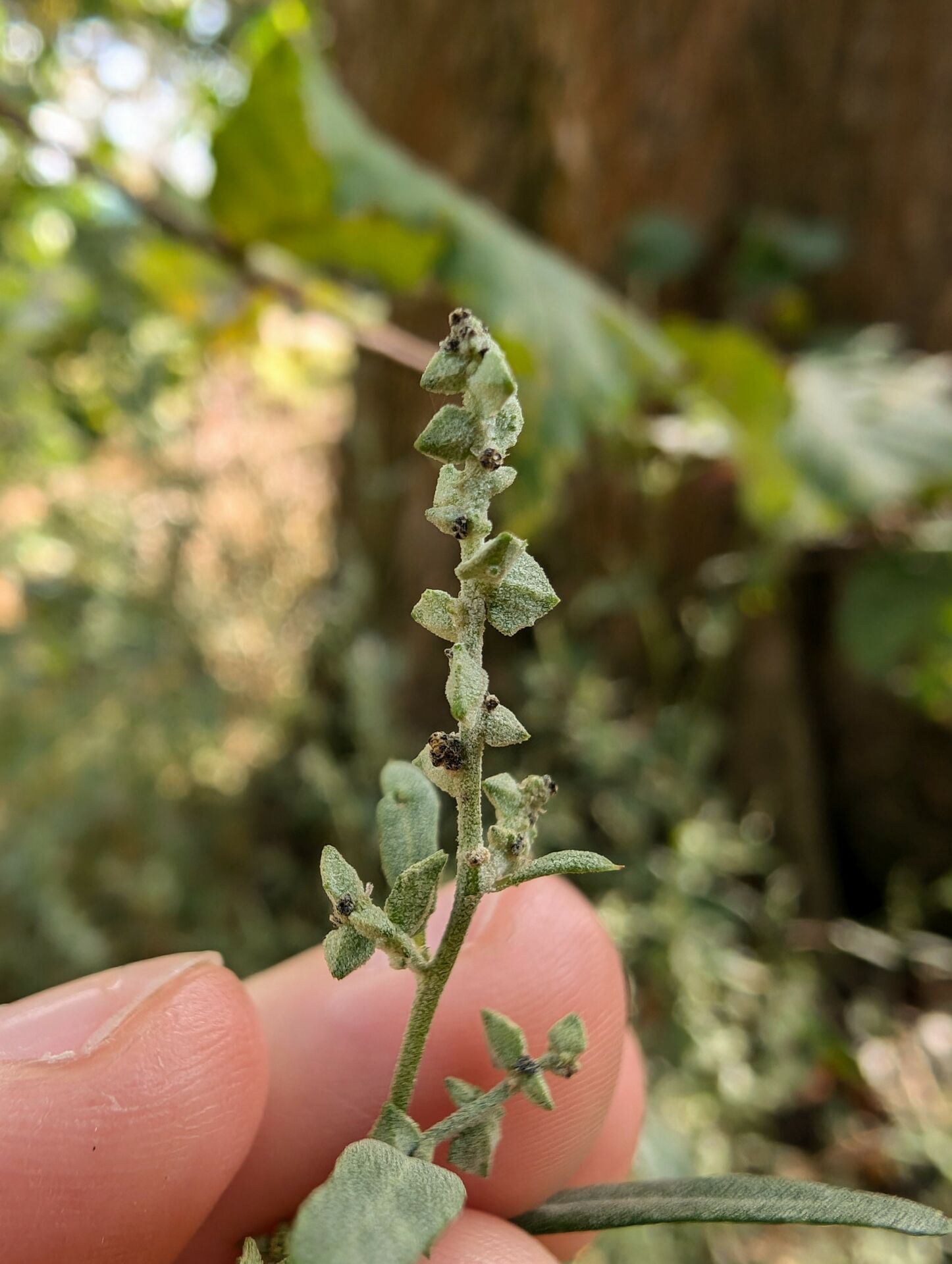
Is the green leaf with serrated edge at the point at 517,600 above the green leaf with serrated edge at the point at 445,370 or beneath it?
beneath

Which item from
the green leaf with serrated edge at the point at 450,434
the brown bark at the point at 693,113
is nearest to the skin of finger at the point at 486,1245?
the green leaf with serrated edge at the point at 450,434

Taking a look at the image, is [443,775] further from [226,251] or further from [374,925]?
[226,251]

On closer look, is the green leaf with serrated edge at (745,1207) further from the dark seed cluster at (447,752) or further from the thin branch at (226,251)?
the thin branch at (226,251)

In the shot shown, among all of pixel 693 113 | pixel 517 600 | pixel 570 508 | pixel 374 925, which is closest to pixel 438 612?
pixel 517 600

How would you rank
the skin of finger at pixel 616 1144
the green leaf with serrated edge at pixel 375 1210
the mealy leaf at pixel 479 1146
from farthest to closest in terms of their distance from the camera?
the skin of finger at pixel 616 1144
the mealy leaf at pixel 479 1146
the green leaf with serrated edge at pixel 375 1210

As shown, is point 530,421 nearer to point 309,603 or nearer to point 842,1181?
point 309,603

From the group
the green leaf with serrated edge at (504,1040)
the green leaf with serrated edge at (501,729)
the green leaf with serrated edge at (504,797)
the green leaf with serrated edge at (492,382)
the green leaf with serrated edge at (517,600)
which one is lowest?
the green leaf with serrated edge at (504,1040)
